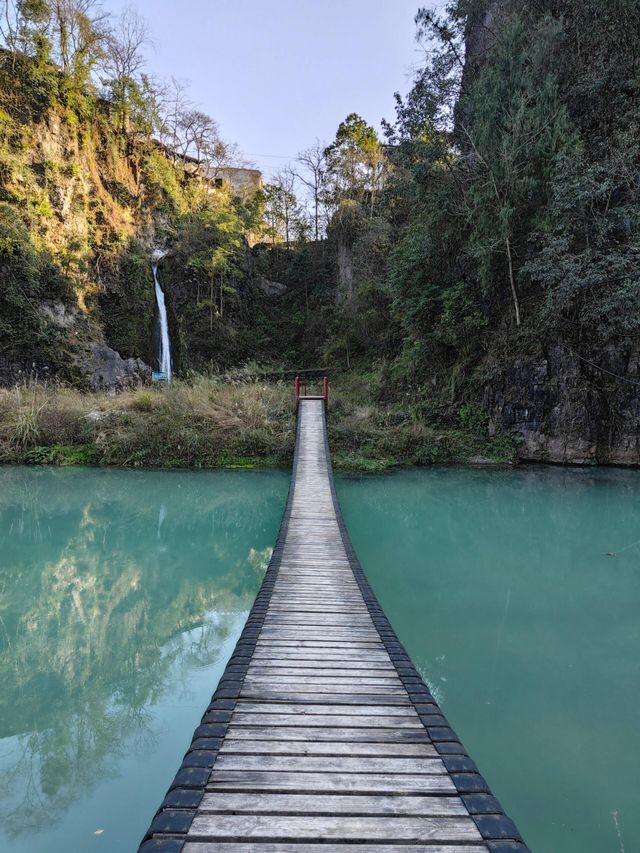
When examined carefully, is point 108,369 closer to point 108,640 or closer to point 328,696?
point 108,640

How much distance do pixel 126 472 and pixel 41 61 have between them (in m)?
17.4

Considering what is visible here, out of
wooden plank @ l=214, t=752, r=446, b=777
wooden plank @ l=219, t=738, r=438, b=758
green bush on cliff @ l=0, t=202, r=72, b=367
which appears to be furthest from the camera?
green bush on cliff @ l=0, t=202, r=72, b=367

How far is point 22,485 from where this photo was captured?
34.9 feet

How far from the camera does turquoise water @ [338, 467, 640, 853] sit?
2.84 meters

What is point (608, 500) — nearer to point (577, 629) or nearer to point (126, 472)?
point (577, 629)

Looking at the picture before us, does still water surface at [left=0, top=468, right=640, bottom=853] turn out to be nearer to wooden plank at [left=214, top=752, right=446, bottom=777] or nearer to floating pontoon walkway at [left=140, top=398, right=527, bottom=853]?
floating pontoon walkway at [left=140, top=398, right=527, bottom=853]

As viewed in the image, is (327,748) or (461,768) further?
(327,748)

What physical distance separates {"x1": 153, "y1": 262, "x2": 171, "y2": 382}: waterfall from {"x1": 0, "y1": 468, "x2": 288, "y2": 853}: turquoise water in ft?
39.9

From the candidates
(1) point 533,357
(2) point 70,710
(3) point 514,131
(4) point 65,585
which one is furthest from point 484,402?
(2) point 70,710

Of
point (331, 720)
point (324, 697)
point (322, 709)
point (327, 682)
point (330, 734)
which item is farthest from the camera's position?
point (327, 682)

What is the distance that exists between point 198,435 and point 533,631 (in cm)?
960

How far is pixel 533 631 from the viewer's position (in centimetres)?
482

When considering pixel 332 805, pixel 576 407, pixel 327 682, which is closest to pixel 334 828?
pixel 332 805

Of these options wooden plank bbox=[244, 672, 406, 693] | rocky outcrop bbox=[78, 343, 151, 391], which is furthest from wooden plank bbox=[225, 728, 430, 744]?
rocky outcrop bbox=[78, 343, 151, 391]
